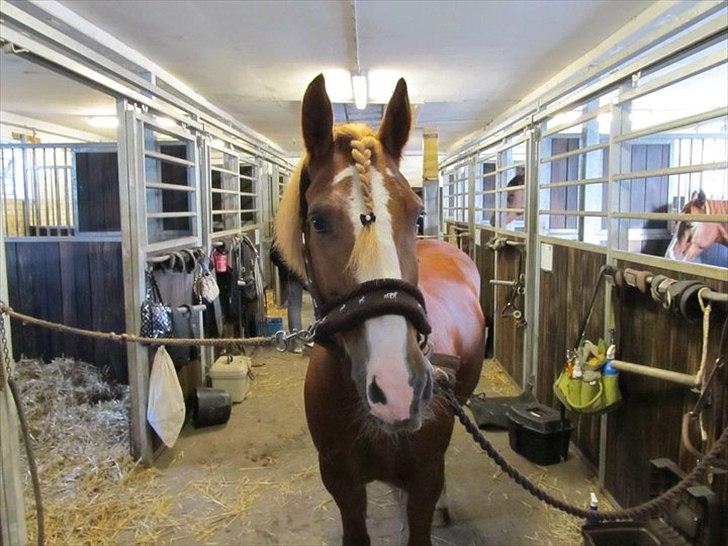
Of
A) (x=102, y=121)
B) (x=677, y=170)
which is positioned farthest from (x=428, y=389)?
(x=102, y=121)

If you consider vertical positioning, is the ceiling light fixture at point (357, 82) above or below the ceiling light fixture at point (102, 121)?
below

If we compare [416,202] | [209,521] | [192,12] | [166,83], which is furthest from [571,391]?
[166,83]

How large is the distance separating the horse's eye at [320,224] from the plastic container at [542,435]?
1933 mm

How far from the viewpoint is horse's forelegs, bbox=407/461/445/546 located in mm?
1460

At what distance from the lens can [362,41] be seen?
3.77 metres

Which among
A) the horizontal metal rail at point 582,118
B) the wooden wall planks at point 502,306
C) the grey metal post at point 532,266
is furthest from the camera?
the wooden wall planks at point 502,306

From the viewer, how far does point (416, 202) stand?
1.12m

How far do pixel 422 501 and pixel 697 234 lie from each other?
2.72 m

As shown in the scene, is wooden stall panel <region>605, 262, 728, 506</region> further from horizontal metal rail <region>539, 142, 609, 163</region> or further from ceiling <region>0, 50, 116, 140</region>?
ceiling <region>0, 50, 116, 140</region>

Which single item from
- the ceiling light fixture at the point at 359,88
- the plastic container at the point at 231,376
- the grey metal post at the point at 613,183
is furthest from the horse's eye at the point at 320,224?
the ceiling light fixture at the point at 359,88

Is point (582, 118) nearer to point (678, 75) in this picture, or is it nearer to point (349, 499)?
point (678, 75)

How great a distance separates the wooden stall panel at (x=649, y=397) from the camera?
1.62 m

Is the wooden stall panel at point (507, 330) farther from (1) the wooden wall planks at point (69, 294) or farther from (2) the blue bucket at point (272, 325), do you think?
(1) the wooden wall planks at point (69, 294)

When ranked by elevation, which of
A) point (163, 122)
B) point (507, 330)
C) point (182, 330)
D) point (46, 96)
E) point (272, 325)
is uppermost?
point (46, 96)
